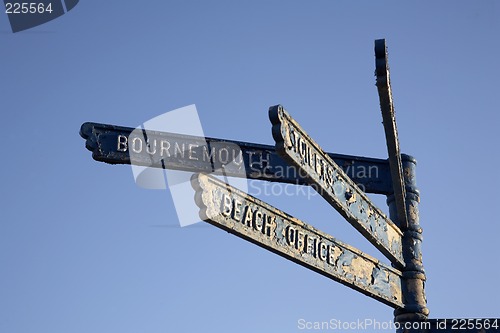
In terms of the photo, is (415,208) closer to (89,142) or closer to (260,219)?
(260,219)

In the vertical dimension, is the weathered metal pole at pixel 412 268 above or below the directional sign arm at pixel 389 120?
below

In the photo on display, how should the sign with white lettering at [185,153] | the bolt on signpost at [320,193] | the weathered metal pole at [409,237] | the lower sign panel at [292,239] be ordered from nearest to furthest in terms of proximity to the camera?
the lower sign panel at [292,239] < the bolt on signpost at [320,193] < the sign with white lettering at [185,153] < the weathered metal pole at [409,237]

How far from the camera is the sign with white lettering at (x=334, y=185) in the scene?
3.57m

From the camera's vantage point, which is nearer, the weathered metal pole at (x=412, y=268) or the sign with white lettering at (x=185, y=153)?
the sign with white lettering at (x=185, y=153)

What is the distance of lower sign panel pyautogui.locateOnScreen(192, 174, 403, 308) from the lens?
12.0 ft

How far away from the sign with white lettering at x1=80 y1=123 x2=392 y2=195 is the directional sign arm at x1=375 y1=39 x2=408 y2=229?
584 millimetres

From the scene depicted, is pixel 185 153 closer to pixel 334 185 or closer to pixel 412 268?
pixel 334 185

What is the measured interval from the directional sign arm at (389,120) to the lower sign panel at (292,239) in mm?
433

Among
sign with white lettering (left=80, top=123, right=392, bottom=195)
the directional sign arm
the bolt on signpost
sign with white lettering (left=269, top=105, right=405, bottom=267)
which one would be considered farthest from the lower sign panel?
the directional sign arm

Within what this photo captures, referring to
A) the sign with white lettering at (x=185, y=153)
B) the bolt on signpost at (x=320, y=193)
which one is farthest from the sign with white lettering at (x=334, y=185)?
the sign with white lettering at (x=185, y=153)

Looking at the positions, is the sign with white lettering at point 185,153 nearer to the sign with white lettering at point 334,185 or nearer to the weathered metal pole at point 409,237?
the sign with white lettering at point 334,185

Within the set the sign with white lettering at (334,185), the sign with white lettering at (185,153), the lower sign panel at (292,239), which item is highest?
the sign with white lettering at (185,153)

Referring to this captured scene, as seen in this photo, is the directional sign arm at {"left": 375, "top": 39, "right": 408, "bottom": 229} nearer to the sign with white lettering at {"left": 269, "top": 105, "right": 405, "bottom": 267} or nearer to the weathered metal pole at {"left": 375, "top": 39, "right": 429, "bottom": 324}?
the weathered metal pole at {"left": 375, "top": 39, "right": 429, "bottom": 324}

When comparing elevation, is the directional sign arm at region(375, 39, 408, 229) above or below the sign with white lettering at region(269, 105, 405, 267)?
above
